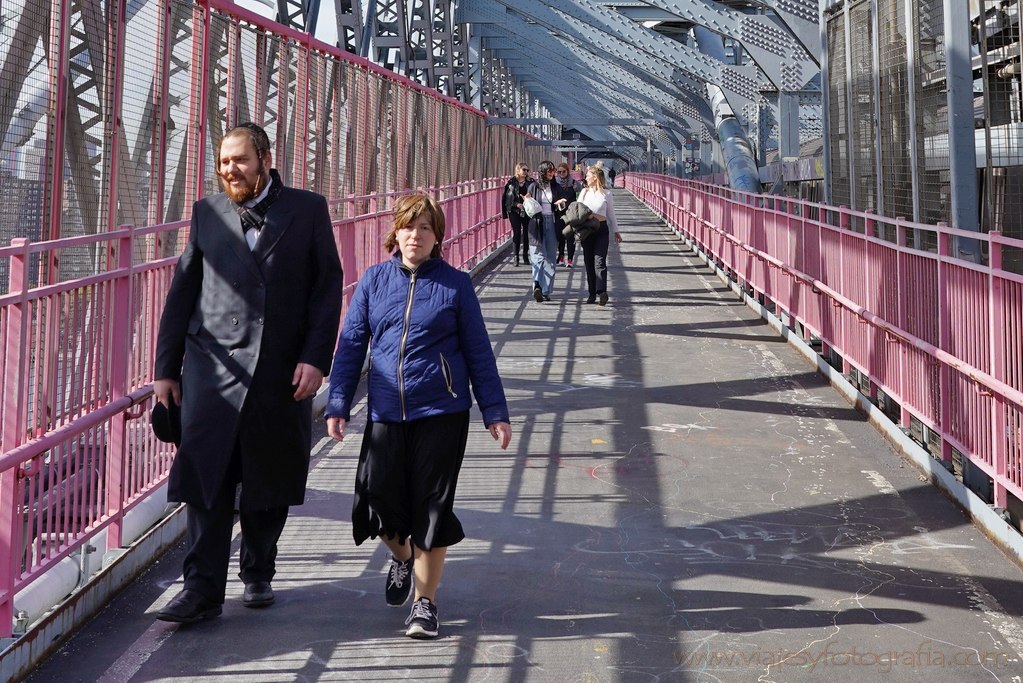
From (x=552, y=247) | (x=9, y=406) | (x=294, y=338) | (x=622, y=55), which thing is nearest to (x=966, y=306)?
(x=294, y=338)

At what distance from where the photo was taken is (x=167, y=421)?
531cm

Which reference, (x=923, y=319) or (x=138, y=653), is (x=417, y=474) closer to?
(x=138, y=653)

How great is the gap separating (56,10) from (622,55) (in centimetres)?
3177

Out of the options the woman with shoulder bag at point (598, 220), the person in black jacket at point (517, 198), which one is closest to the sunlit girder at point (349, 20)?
the person in black jacket at point (517, 198)

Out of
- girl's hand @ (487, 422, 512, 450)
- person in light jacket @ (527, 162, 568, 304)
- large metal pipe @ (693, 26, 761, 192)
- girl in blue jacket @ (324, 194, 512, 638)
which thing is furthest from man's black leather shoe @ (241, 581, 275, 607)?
large metal pipe @ (693, 26, 761, 192)

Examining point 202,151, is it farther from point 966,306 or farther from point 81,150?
point 966,306

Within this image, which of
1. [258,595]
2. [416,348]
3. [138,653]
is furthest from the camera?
[258,595]

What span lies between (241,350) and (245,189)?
23.7 inches

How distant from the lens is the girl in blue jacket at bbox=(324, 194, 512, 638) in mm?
5047

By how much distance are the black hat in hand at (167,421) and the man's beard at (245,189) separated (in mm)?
800

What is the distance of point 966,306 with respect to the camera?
725cm

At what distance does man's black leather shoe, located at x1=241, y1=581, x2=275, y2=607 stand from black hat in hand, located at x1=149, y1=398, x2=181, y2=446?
645 millimetres

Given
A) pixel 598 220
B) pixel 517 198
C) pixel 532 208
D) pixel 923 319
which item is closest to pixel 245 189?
pixel 923 319

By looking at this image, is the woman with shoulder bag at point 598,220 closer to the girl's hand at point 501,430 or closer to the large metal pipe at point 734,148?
the girl's hand at point 501,430
